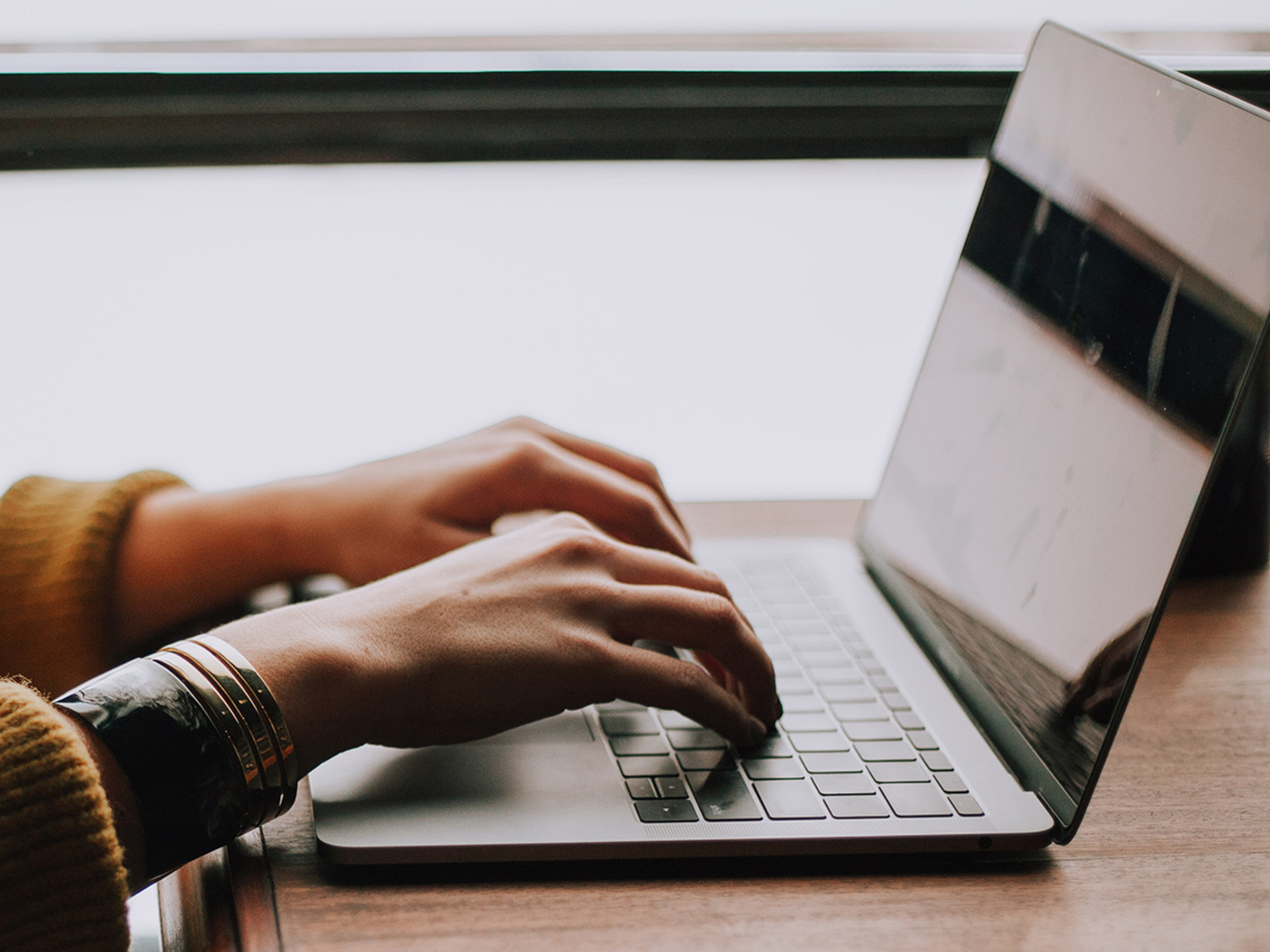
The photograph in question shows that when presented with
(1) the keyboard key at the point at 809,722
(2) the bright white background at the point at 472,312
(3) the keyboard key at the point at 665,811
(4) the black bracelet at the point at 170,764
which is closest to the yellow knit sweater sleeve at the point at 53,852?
(4) the black bracelet at the point at 170,764

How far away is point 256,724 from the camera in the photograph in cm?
45

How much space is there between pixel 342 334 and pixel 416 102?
11.9 inches

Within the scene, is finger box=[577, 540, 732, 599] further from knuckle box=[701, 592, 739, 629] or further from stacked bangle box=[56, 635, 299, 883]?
stacked bangle box=[56, 635, 299, 883]

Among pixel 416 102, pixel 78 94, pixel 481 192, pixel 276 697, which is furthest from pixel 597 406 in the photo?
pixel 276 697

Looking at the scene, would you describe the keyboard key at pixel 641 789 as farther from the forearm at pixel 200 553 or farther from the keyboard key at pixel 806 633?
the forearm at pixel 200 553

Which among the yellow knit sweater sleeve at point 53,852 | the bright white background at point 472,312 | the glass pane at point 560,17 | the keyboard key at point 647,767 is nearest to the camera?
the yellow knit sweater sleeve at point 53,852

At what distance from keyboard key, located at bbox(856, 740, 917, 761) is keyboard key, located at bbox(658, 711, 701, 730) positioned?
8 cm

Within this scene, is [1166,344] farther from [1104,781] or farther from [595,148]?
[595,148]

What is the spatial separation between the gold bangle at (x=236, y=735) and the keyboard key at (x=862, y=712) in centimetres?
28

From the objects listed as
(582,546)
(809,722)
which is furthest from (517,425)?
(809,722)

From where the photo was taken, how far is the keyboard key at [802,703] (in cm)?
57

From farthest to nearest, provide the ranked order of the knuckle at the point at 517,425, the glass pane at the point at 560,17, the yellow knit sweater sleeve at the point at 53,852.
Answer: the glass pane at the point at 560,17 < the knuckle at the point at 517,425 < the yellow knit sweater sleeve at the point at 53,852

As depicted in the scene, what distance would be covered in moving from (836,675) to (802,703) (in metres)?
0.04

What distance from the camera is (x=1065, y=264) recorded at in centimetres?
61
